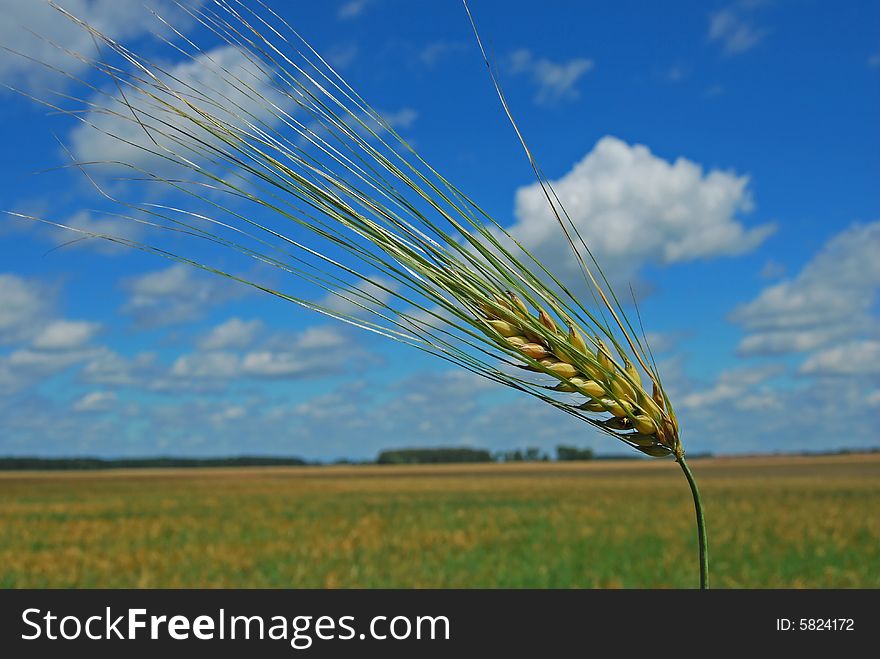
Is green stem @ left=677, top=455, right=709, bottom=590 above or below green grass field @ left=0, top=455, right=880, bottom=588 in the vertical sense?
above

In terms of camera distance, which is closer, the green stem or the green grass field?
the green stem

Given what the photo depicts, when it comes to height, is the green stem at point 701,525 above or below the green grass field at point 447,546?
above

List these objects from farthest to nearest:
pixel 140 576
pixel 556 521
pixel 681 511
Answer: pixel 681 511
pixel 556 521
pixel 140 576

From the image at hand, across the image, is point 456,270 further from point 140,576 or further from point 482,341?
point 140,576

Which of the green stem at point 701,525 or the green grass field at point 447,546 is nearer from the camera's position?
the green stem at point 701,525

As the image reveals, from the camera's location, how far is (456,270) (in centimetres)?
120

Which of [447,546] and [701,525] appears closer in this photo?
[701,525]

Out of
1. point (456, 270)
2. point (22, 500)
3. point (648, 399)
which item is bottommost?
point (22, 500)

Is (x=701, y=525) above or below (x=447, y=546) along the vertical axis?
above

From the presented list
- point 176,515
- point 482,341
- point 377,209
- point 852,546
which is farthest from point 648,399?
point 176,515

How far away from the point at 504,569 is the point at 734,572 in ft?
15.8
